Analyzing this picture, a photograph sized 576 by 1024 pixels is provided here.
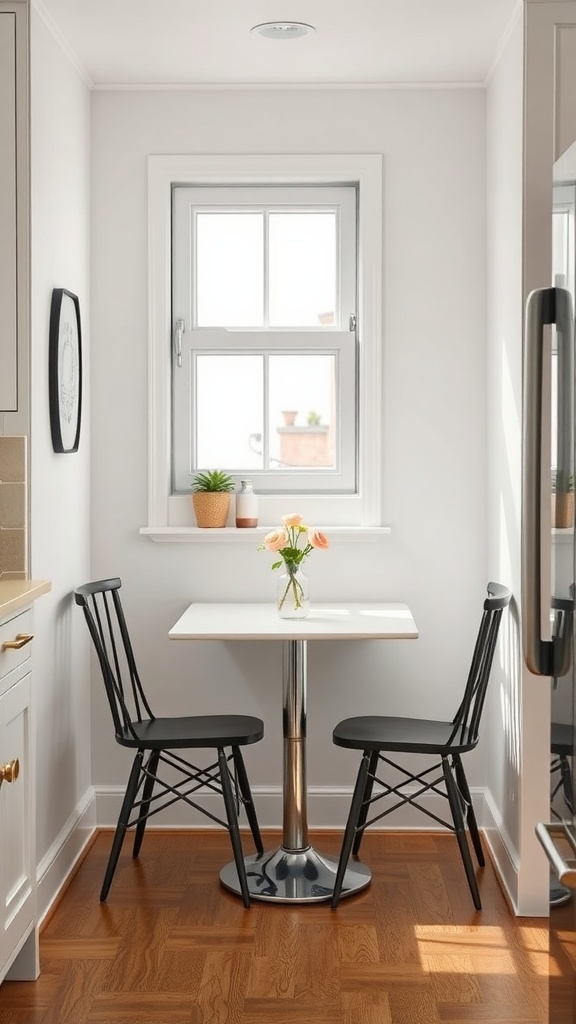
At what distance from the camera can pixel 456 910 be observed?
10.5ft

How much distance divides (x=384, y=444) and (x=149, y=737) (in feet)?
4.39

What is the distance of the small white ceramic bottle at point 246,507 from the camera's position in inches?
151

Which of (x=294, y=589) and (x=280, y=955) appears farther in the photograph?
(x=294, y=589)

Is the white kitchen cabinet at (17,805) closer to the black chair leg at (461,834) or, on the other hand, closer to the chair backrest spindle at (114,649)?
the chair backrest spindle at (114,649)

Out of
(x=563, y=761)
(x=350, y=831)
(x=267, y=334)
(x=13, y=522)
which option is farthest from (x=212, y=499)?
(x=563, y=761)

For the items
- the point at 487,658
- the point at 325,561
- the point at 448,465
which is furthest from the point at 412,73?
the point at 487,658

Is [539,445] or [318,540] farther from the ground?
[539,445]

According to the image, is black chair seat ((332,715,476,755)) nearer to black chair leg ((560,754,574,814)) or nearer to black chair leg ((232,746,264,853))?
black chair leg ((232,746,264,853))

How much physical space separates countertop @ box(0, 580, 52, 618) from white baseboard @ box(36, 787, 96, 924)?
0.88 metres

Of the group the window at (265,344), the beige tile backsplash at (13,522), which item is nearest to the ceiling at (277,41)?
the window at (265,344)

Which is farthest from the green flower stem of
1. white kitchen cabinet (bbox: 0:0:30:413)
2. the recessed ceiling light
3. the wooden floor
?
the recessed ceiling light

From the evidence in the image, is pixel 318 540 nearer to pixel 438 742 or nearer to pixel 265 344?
pixel 438 742

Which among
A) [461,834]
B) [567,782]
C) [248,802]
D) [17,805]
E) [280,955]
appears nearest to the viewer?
[567,782]

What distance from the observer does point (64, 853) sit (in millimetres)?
3408
